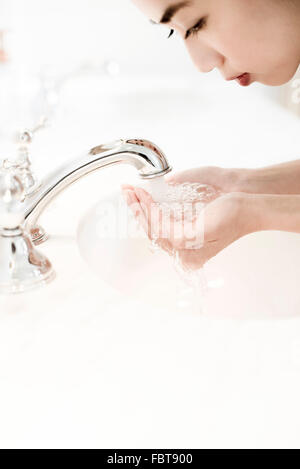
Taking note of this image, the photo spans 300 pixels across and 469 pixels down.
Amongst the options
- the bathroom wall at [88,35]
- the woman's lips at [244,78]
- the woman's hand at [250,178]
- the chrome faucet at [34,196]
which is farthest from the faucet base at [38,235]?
the bathroom wall at [88,35]

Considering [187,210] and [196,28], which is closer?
[196,28]

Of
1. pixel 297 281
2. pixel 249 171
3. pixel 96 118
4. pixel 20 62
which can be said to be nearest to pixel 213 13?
pixel 249 171

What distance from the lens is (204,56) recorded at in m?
0.85

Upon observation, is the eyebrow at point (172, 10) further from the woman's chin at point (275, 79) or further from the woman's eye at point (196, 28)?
the woman's chin at point (275, 79)

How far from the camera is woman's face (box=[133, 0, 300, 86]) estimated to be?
75 cm

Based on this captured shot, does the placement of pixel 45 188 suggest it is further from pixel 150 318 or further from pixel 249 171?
pixel 249 171

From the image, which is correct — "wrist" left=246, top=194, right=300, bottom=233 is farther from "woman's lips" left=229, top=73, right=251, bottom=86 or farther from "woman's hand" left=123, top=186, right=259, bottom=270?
"woman's lips" left=229, top=73, right=251, bottom=86

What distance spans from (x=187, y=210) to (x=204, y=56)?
0.23m

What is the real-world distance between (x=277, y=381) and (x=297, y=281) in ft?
1.35

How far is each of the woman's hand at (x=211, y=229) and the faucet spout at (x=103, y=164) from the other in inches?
6.1

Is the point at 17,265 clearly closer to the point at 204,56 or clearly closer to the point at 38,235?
the point at 38,235

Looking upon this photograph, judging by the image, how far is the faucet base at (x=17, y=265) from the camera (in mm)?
602

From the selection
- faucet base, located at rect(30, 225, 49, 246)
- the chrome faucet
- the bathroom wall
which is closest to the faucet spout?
the chrome faucet

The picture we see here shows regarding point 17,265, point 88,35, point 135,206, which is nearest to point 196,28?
point 135,206
